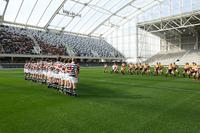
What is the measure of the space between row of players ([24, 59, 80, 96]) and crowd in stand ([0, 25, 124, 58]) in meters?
31.4

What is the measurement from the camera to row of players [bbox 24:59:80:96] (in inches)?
469

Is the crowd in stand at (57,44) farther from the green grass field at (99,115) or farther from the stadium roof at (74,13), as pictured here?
the green grass field at (99,115)

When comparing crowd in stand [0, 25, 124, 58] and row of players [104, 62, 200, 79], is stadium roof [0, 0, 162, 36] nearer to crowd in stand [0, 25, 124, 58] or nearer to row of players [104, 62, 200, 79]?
crowd in stand [0, 25, 124, 58]

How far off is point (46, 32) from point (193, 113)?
175 feet

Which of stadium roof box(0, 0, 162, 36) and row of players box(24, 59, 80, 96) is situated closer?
row of players box(24, 59, 80, 96)

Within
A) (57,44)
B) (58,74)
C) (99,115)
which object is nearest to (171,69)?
(58,74)

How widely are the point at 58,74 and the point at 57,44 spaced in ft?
149

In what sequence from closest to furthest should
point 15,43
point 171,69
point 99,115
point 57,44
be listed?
point 99,115
point 171,69
point 15,43
point 57,44

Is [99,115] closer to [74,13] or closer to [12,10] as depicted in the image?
[12,10]

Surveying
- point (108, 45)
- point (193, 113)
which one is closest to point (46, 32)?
point (108, 45)

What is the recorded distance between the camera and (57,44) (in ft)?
190

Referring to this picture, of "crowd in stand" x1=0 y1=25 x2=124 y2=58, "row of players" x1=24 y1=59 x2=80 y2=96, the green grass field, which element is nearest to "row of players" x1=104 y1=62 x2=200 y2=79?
the green grass field

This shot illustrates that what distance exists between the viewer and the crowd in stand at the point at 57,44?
49969 millimetres

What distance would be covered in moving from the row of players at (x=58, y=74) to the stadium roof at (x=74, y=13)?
29.5m
